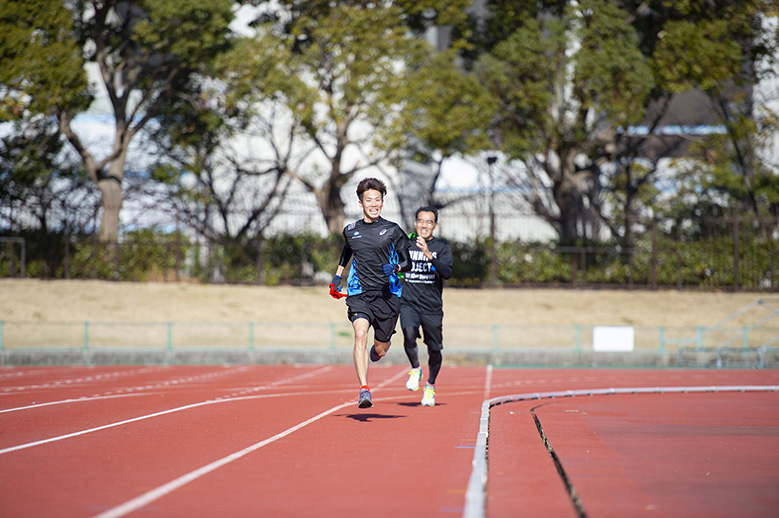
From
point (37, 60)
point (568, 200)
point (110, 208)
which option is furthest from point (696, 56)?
point (37, 60)

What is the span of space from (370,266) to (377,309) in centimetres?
40

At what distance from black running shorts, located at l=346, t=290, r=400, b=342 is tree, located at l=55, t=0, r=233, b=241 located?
75.7ft

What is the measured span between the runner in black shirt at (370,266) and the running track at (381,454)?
0.91 m

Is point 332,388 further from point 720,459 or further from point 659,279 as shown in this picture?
point 659,279

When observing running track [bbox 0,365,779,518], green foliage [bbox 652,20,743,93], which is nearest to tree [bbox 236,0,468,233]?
green foliage [bbox 652,20,743,93]

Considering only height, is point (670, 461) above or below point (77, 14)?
below

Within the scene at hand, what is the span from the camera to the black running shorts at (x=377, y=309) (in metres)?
8.26

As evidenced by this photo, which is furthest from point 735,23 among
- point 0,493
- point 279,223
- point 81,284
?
point 0,493

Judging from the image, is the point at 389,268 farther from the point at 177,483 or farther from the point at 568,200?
the point at 568,200

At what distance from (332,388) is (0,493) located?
846 centimetres

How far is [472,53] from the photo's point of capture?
34.1m

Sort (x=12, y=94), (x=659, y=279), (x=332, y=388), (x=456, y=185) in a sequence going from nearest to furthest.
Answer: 1. (x=332, y=388)
2. (x=12, y=94)
3. (x=659, y=279)
4. (x=456, y=185)

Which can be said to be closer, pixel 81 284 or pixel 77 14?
pixel 81 284

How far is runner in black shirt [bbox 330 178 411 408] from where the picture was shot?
8273 mm
